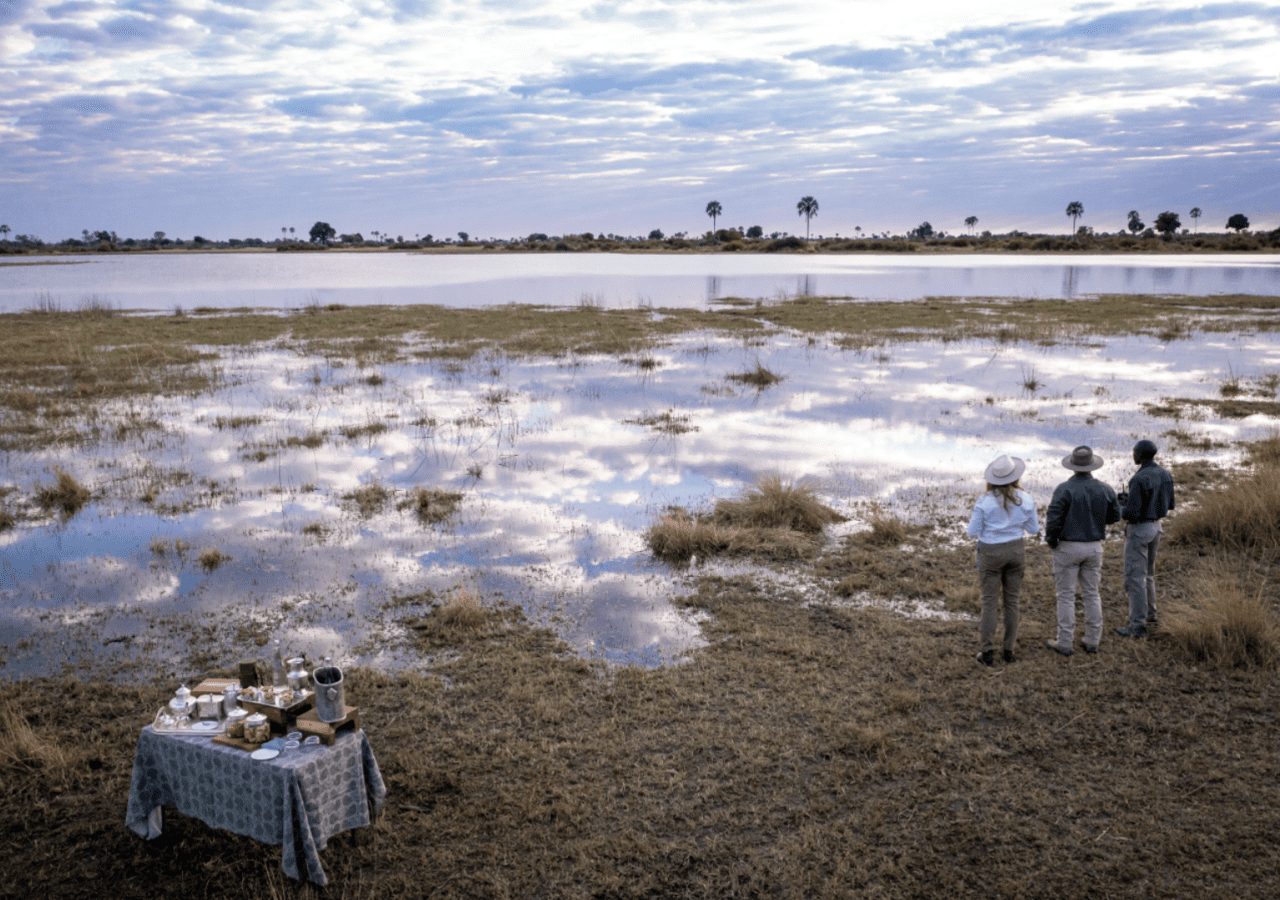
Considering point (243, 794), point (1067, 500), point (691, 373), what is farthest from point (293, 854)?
point (691, 373)

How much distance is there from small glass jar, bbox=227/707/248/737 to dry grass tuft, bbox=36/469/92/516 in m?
11.4

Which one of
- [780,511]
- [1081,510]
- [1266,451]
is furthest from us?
[1266,451]

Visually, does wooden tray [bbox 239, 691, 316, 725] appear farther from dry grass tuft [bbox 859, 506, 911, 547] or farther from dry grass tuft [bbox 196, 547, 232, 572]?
dry grass tuft [bbox 859, 506, 911, 547]

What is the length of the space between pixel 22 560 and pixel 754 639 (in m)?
10.6

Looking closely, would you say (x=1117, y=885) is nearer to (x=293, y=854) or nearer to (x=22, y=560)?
(x=293, y=854)

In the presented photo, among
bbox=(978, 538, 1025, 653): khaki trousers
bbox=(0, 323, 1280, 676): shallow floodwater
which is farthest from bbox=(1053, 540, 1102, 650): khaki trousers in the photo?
bbox=(0, 323, 1280, 676): shallow floodwater

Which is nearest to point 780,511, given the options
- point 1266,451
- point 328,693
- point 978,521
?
point 978,521

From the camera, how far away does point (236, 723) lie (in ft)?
20.4

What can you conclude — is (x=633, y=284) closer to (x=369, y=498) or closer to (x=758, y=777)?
(x=369, y=498)

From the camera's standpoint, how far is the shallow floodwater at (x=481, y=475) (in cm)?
1111

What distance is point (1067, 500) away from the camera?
370 inches

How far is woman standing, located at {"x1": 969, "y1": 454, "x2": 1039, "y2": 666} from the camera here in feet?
29.8

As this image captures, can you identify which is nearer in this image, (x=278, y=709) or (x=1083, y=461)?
(x=278, y=709)

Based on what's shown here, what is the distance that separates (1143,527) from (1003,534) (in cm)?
196
